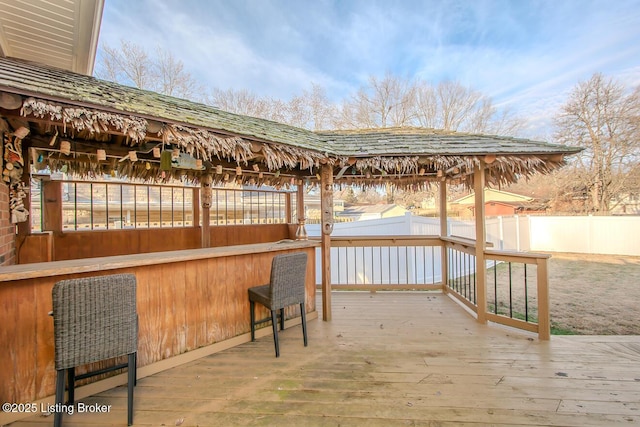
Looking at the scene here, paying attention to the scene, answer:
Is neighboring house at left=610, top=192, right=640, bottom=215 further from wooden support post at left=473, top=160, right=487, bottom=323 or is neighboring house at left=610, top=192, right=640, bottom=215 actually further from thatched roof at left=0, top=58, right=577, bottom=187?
wooden support post at left=473, top=160, right=487, bottom=323

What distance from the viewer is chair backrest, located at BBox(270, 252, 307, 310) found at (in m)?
3.07

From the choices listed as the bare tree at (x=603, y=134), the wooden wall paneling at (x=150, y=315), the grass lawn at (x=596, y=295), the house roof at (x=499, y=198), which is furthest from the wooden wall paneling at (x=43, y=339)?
the house roof at (x=499, y=198)

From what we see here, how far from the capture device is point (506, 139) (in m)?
4.39

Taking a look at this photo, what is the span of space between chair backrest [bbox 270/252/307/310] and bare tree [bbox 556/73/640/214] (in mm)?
16921

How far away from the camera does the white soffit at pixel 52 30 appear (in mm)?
2912

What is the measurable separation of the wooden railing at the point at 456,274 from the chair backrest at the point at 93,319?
12.4 feet

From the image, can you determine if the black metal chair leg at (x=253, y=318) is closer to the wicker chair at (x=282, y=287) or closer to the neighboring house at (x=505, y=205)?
the wicker chair at (x=282, y=287)

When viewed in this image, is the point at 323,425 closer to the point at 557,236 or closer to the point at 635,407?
the point at 635,407

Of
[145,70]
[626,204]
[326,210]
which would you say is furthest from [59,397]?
[626,204]

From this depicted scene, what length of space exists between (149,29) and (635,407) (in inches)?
742

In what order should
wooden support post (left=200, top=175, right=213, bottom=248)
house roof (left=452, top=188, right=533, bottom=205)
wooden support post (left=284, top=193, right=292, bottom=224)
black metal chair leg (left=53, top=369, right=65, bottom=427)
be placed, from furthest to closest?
house roof (left=452, top=188, right=533, bottom=205) < wooden support post (left=284, top=193, right=292, bottom=224) < wooden support post (left=200, top=175, right=213, bottom=248) < black metal chair leg (left=53, top=369, right=65, bottom=427)

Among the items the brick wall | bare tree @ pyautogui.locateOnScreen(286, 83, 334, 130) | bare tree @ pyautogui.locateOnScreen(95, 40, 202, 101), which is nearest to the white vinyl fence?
the brick wall

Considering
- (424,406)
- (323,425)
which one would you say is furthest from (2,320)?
(424,406)

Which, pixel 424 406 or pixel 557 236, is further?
pixel 557 236
